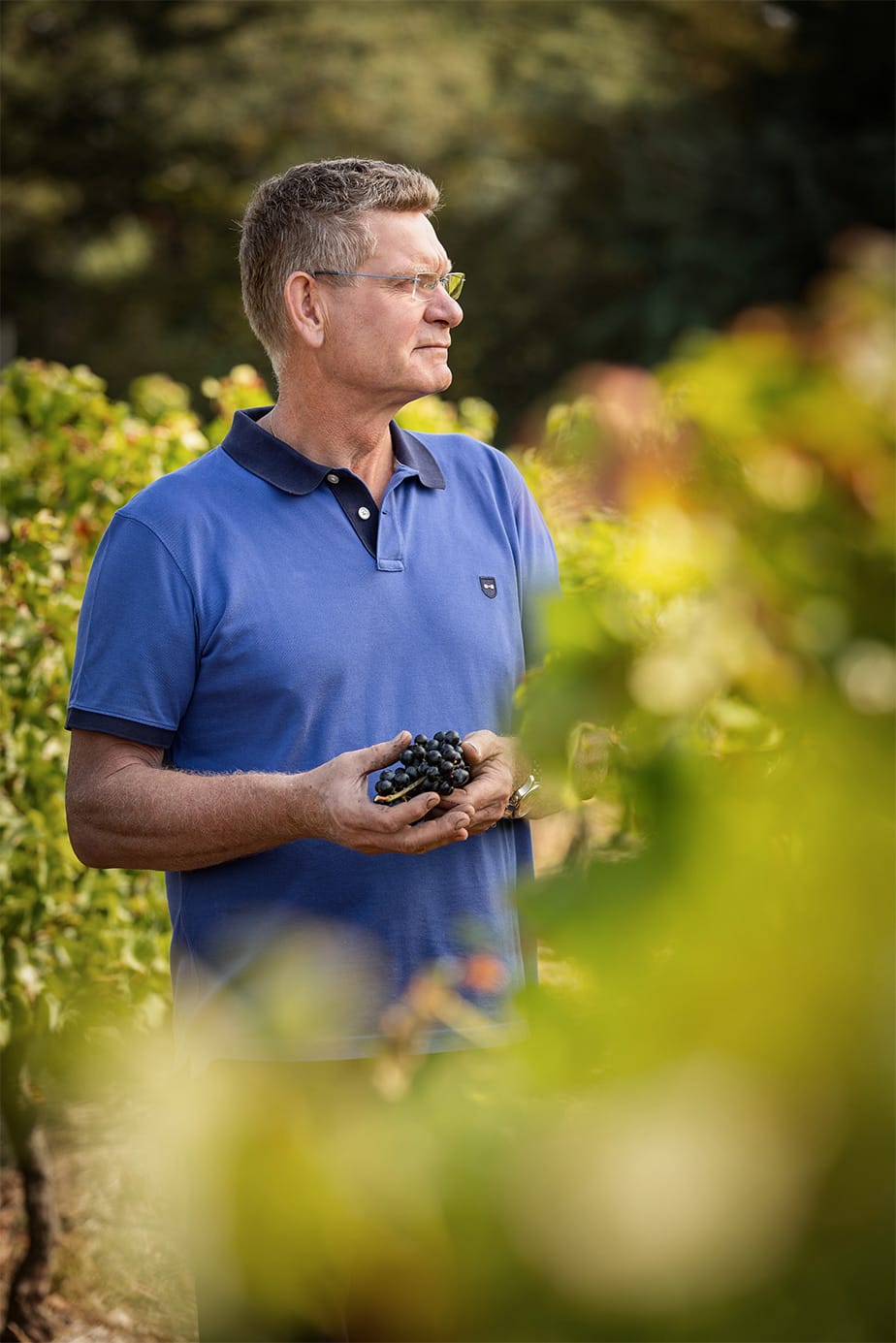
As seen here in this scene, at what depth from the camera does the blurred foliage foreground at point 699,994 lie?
541 mm

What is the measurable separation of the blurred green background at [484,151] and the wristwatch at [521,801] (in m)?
21.0

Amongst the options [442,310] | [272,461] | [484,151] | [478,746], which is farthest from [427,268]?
[484,151]

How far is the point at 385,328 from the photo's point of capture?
2184 mm

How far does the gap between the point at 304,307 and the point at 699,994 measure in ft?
5.98

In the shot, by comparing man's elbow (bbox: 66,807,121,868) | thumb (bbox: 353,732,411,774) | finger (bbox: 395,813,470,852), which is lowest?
finger (bbox: 395,813,470,852)

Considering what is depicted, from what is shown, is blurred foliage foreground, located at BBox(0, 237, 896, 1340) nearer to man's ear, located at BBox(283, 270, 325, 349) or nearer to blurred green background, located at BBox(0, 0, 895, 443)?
man's ear, located at BBox(283, 270, 325, 349)

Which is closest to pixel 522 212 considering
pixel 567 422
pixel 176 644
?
pixel 567 422

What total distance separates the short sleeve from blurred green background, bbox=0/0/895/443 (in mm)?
21137

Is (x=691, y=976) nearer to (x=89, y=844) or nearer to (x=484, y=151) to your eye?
(x=89, y=844)

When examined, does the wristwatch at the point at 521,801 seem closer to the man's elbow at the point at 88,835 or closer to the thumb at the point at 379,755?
the thumb at the point at 379,755

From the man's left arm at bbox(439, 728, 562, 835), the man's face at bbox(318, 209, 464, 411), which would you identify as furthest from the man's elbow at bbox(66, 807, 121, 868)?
the man's face at bbox(318, 209, 464, 411)

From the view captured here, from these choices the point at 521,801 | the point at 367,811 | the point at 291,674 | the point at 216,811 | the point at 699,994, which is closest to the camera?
the point at 699,994

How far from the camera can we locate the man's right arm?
1808mm

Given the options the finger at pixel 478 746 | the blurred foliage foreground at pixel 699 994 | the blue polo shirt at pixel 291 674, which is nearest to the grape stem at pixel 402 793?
the finger at pixel 478 746
